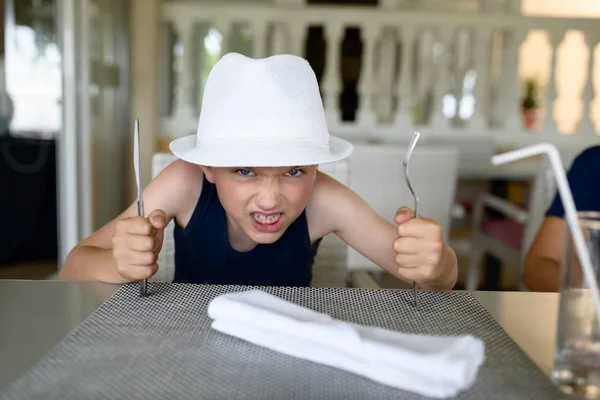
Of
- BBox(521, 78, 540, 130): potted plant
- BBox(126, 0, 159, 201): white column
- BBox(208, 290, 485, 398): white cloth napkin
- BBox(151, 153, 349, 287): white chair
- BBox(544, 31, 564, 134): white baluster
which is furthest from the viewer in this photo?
BBox(521, 78, 540, 130): potted plant

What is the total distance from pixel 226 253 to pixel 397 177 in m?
1.22

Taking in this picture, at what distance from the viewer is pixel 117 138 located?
352 cm

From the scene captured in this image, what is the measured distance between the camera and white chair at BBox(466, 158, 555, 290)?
2.13 meters

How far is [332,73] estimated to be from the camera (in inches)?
150

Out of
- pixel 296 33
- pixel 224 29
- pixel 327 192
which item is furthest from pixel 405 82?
pixel 327 192

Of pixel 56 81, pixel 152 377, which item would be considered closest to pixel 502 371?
pixel 152 377

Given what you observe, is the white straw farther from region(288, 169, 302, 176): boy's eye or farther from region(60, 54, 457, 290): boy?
region(288, 169, 302, 176): boy's eye

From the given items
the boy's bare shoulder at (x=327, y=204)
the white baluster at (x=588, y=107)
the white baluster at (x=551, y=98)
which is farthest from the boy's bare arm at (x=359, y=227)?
the white baluster at (x=588, y=107)

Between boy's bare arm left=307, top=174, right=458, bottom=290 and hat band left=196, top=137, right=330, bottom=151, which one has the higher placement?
hat band left=196, top=137, right=330, bottom=151

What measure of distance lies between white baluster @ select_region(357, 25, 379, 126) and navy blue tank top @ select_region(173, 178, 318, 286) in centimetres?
256

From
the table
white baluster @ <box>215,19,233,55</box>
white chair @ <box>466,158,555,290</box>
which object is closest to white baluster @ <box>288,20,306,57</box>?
white baluster @ <box>215,19,233,55</box>

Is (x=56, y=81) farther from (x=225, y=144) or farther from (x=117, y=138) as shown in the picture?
(x=225, y=144)

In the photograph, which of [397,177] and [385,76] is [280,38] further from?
[397,177]

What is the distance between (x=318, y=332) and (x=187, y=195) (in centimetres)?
67
